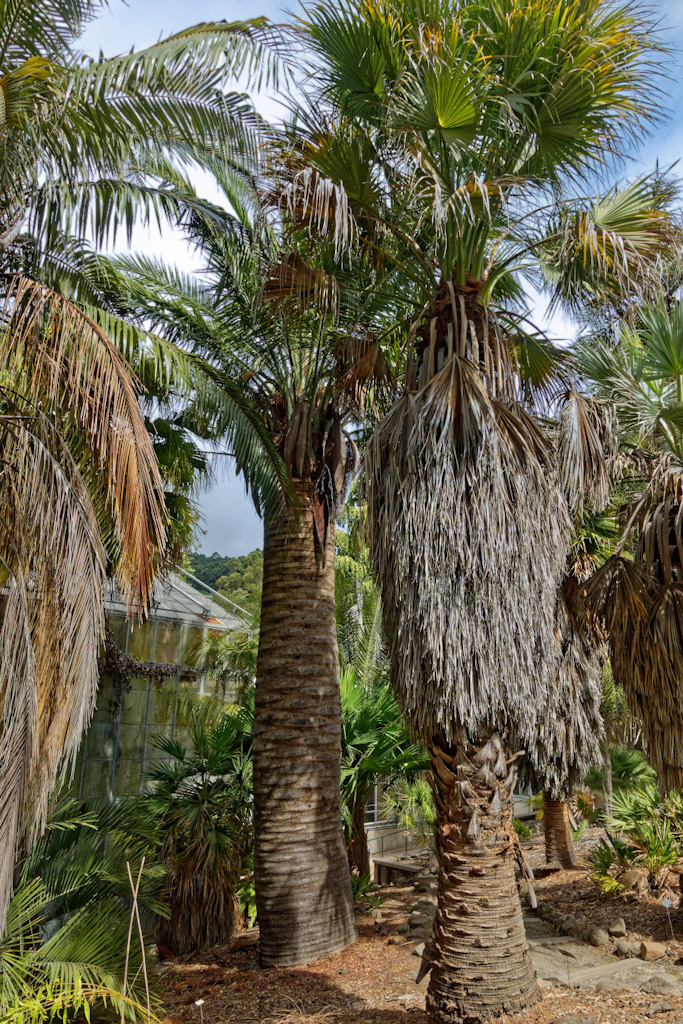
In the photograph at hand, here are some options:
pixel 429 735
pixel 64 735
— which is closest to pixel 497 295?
pixel 429 735

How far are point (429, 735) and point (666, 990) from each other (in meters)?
2.56

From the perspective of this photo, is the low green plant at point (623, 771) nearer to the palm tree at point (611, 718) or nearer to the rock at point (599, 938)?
the palm tree at point (611, 718)

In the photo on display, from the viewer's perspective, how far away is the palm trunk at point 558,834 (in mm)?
10273

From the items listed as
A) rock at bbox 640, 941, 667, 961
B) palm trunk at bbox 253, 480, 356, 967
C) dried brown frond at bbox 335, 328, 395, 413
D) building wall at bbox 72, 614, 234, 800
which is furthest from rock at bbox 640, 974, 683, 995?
building wall at bbox 72, 614, 234, 800

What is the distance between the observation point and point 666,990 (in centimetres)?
544

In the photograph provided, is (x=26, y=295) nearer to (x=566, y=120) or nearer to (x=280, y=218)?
(x=280, y=218)

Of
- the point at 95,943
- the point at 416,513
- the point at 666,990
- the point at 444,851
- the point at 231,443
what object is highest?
the point at 231,443

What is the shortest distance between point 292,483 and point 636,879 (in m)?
5.79

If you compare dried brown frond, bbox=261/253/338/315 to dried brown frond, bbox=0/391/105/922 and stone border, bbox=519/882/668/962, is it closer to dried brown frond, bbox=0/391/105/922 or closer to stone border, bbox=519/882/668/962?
dried brown frond, bbox=0/391/105/922

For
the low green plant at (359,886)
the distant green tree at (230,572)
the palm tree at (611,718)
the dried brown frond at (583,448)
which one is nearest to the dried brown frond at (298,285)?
the dried brown frond at (583,448)

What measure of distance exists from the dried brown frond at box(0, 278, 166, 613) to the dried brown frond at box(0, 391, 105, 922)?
21 centimetres

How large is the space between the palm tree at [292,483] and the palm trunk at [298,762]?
0.5 inches

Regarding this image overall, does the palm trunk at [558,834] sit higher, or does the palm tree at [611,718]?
the palm tree at [611,718]

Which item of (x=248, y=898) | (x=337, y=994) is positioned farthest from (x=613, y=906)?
(x=248, y=898)
